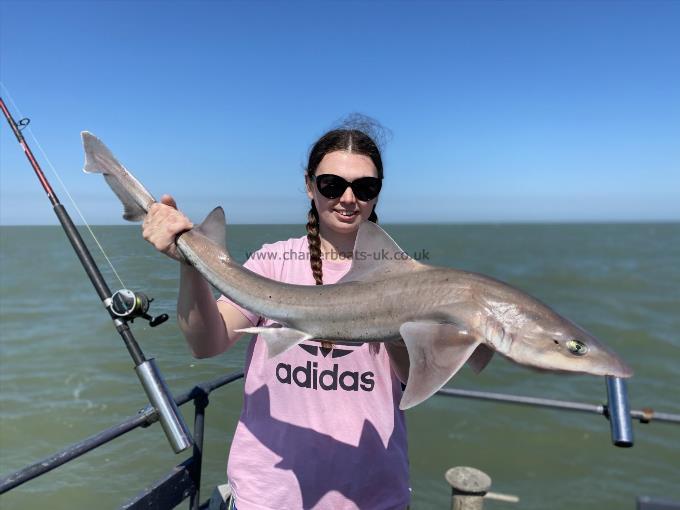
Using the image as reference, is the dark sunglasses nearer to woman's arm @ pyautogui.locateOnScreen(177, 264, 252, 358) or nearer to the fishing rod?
woman's arm @ pyautogui.locateOnScreen(177, 264, 252, 358)

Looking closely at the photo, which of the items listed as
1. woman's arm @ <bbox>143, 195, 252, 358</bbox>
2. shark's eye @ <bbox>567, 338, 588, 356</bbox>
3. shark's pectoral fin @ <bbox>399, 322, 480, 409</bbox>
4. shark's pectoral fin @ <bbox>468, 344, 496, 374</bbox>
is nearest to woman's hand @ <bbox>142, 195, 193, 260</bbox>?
woman's arm @ <bbox>143, 195, 252, 358</bbox>

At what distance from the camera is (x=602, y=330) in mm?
19312

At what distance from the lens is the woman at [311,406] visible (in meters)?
2.53

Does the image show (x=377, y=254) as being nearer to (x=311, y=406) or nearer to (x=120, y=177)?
(x=311, y=406)

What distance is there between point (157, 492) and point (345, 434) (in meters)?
1.55

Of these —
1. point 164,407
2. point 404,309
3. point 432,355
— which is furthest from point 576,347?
point 164,407

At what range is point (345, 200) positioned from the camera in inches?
115

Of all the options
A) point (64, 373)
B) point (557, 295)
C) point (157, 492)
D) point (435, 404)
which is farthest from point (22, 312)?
point (557, 295)

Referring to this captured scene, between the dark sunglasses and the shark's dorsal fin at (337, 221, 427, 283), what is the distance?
545 millimetres

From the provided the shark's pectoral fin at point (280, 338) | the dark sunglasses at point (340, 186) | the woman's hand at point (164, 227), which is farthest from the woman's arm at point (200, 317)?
the dark sunglasses at point (340, 186)

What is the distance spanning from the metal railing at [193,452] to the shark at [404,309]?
1042 mm

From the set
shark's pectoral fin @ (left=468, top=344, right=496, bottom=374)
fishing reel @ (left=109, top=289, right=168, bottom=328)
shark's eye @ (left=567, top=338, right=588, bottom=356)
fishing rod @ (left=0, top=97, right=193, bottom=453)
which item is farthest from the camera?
fishing reel @ (left=109, top=289, right=168, bottom=328)

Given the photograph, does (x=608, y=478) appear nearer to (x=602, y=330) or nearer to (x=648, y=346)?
(x=648, y=346)

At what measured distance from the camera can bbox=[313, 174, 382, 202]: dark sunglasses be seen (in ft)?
9.63
